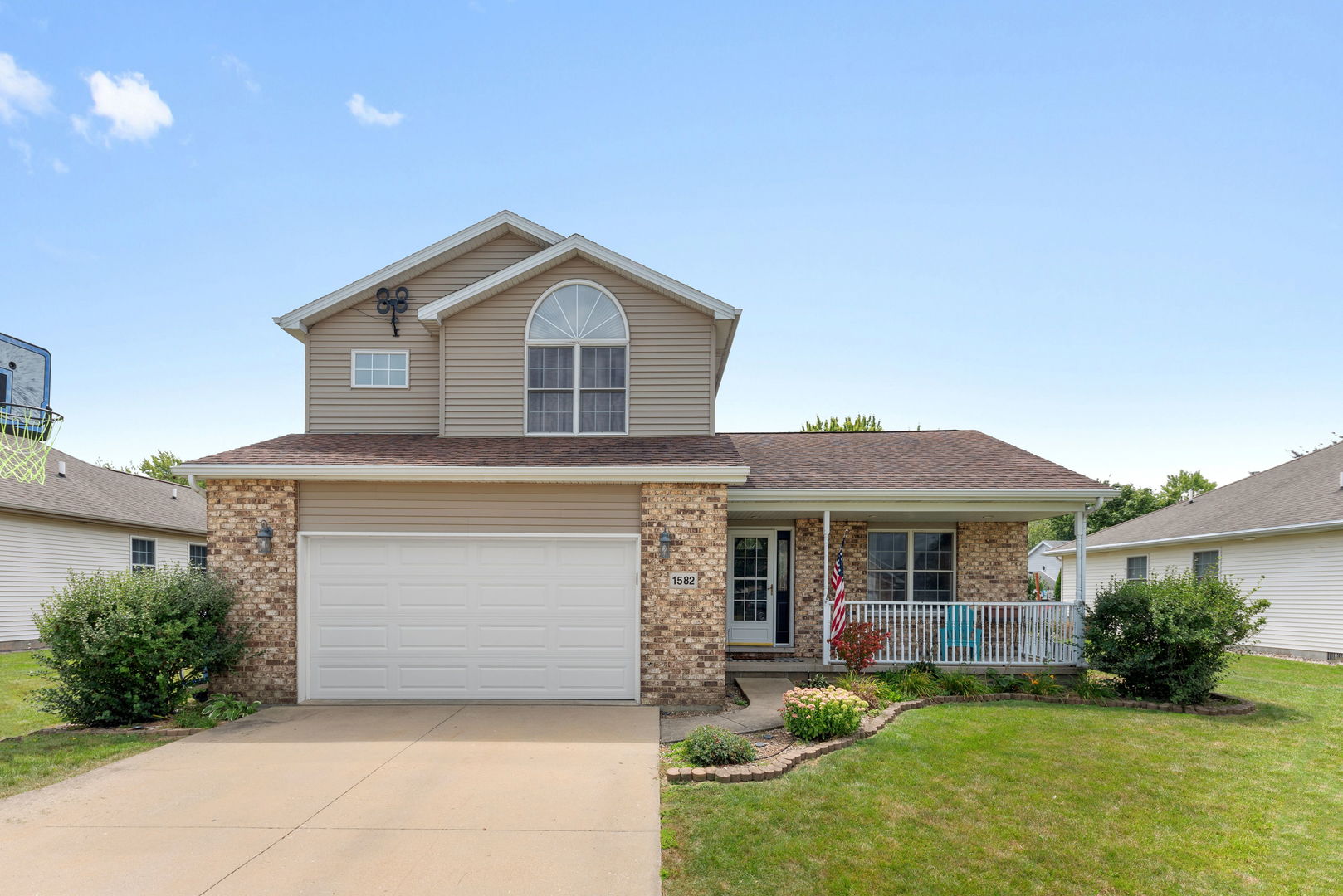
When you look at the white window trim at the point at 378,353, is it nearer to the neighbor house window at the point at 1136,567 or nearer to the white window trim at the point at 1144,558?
the white window trim at the point at 1144,558

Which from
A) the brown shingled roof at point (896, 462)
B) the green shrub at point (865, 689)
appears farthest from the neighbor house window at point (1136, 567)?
the green shrub at point (865, 689)

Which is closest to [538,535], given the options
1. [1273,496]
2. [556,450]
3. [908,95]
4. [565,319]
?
[556,450]

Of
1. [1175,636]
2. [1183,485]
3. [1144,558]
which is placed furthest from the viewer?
[1183,485]

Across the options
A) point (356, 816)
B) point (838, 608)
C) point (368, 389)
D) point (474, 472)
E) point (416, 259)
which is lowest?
point (356, 816)

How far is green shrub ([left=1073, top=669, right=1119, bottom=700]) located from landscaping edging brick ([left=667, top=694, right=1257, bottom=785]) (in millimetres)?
104

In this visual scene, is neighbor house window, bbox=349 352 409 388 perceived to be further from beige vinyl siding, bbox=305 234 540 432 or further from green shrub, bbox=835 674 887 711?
green shrub, bbox=835 674 887 711

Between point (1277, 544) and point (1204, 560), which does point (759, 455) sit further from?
point (1204, 560)

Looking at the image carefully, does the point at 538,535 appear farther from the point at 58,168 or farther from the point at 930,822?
the point at 58,168

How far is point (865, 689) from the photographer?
896 centimetres

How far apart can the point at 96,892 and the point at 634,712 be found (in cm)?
550

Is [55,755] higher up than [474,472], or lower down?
lower down

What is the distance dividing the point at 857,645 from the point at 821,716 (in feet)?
10.6

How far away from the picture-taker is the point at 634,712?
29.3 feet

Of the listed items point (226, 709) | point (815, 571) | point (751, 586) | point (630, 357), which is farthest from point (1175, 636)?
point (226, 709)
